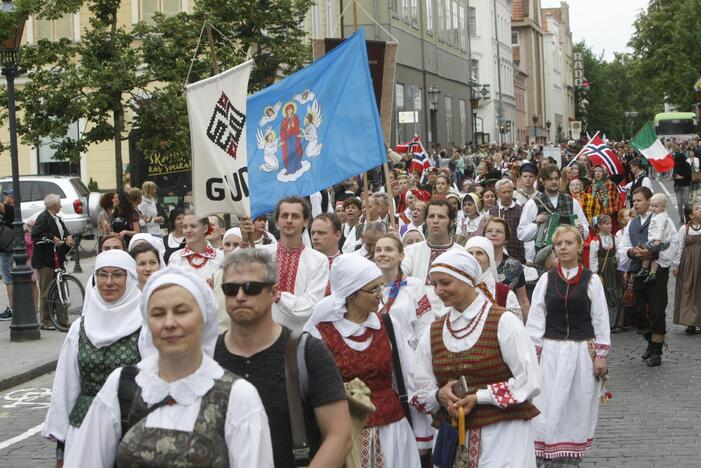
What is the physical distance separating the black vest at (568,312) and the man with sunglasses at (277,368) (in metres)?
4.12

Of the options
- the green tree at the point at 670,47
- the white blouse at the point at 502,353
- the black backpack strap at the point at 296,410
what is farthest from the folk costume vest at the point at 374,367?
the green tree at the point at 670,47

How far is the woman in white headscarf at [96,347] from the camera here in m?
6.17

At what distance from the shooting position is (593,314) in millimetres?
8750

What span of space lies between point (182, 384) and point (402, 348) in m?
2.62

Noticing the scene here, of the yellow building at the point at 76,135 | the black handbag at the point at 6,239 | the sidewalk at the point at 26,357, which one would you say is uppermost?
the yellow building at the point at 76,135

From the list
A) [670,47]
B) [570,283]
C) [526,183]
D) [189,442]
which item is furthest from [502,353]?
[670,47]

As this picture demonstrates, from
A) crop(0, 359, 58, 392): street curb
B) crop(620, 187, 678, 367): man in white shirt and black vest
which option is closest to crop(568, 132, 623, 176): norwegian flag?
crop(620, 187, 678, 367): man in white shirt and black vest

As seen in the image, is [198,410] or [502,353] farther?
[502,353]

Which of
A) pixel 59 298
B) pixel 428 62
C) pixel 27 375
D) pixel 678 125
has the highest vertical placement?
pixel 428 62

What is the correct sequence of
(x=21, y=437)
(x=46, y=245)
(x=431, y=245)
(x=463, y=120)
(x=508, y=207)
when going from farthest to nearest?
(x=463, y=120) → (x=46, y=245) → (x=508, y=207) → (x=21, y=437) → (x=431, y=245)

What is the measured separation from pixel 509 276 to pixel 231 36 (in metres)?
19.3

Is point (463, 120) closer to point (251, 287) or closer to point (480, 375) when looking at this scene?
point (480, 375)

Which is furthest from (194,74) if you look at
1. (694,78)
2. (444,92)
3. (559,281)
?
(694,78)

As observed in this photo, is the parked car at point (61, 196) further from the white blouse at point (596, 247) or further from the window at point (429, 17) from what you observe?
the window at point (429, 17)
